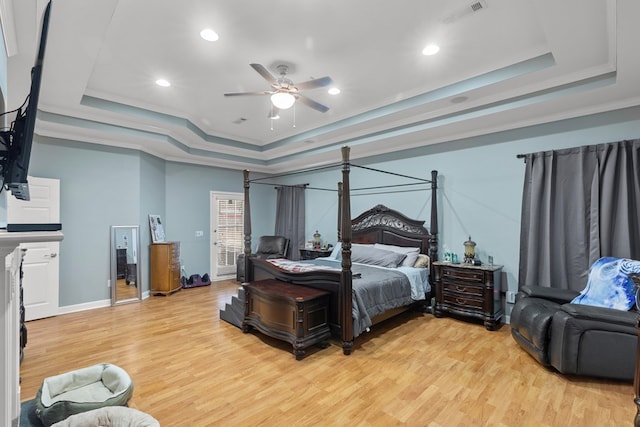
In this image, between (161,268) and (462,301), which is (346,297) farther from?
(161,268)

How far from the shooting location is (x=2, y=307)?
121cm

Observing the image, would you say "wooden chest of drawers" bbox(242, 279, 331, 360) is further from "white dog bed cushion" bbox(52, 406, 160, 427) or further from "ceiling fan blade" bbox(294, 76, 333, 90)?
"ceiling fan blade" bbox(294, 76, 333, 90)

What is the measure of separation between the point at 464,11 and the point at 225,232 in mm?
6080

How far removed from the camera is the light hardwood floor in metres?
2.20

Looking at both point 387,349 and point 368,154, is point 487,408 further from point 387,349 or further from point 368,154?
point 368,154

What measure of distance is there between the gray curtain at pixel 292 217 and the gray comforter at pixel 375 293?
2.86 meters

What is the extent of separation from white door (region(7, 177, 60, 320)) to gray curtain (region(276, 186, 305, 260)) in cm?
411

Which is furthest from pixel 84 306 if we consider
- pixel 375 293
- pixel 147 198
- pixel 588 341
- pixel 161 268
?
pixel 588 341

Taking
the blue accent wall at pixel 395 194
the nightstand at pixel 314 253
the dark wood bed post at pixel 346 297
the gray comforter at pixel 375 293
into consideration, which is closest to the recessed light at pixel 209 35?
the dark wood bed post at pixel 346 297

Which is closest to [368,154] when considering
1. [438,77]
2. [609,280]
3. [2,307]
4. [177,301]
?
[438,77]

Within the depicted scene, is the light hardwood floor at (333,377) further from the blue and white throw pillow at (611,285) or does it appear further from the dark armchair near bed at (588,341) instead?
the blue and white throw pillow at (611,285)

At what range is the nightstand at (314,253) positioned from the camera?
6020 mm

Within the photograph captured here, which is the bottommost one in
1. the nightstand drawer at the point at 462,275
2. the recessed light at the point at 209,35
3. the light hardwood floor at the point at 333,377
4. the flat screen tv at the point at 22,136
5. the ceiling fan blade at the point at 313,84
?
the light hardwood floor at the point at 333,377

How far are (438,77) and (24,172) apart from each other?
3.70 metres
